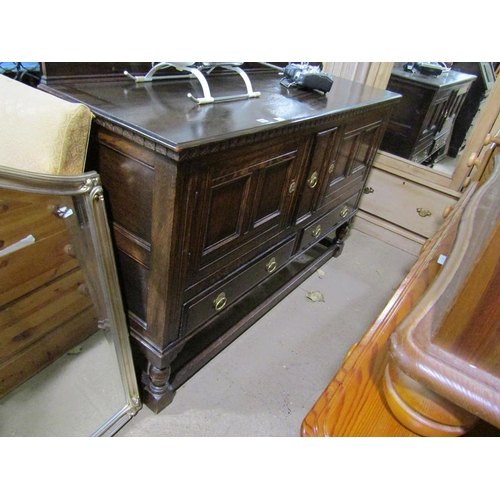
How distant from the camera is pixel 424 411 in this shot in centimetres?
41

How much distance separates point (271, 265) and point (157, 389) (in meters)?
0.59

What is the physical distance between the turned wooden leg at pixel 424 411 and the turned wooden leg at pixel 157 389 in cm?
86

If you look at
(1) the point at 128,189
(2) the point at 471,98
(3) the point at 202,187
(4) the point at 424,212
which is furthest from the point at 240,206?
(2) the point at 471,98

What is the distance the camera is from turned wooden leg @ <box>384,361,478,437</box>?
403mm

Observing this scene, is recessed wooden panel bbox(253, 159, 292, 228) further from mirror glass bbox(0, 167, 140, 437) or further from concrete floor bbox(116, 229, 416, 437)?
A: concrete floor bbox(116, 229, 416, 437)

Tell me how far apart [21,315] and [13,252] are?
0.19 metres

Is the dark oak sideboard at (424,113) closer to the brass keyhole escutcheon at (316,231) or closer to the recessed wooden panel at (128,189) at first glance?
the brass keyhole escutcheon at (316,231)

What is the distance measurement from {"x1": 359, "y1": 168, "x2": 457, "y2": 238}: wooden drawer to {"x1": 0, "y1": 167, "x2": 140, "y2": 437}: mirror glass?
1744 mm

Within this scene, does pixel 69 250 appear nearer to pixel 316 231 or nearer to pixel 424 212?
pixel 316 231

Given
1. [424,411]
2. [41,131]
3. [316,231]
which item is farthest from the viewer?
[316,231]

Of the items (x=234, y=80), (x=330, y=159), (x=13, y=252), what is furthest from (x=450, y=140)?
(x=13, y=252)

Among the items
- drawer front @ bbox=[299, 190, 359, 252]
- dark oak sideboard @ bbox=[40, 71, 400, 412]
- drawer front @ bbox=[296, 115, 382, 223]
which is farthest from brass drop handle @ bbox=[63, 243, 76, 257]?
drawer front @ bbox=[299, 190, 359, 252]

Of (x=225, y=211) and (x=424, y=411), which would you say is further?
(x=225, y=211)

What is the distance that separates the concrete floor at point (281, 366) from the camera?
1.25 m
